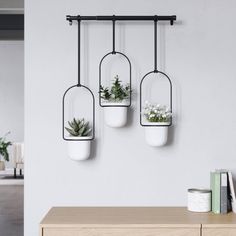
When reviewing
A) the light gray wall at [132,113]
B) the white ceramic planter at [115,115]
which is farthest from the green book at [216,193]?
the white ceramic planter at [115,115]

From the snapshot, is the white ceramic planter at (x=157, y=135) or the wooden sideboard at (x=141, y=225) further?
the white ceramic planter at (x=157, y=135)

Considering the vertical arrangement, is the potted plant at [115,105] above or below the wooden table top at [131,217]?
above

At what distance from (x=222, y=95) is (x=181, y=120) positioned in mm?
217

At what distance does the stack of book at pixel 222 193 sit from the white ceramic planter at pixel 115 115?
1.45 ft

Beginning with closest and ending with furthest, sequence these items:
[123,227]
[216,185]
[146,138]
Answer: [123,227]
[216,185]
[146,138]

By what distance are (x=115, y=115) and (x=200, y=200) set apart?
0.50 meters

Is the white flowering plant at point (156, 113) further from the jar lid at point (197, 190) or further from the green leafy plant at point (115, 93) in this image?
the jar lid at point (197, 190)

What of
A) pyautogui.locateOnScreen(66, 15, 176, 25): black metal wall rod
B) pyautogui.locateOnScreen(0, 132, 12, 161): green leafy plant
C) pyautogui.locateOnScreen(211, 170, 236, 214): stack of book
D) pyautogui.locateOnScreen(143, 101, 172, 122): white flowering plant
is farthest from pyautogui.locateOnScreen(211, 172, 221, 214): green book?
pyautogui.locateOnScreen(0, 132, 12, 161): green leafy plant

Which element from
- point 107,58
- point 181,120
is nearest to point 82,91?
point 107,58

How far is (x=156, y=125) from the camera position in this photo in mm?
1925

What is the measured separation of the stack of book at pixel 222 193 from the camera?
72.2 inches

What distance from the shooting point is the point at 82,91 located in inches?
81.4

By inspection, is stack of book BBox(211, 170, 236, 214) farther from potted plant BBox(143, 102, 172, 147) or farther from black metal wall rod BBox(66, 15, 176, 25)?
black metal wall rod BBox(66, 15, 176, 25)

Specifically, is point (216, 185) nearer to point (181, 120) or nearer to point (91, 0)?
point (181, 120)
